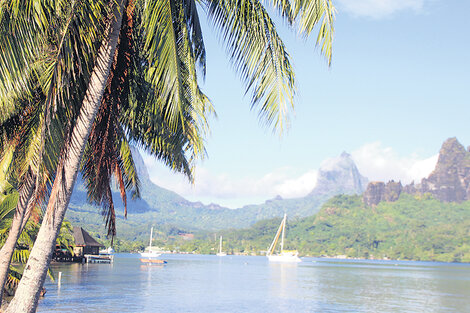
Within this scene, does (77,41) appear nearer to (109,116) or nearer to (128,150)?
(109,116)

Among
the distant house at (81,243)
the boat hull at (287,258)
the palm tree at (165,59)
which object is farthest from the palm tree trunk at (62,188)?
the boat hull at (287,258)

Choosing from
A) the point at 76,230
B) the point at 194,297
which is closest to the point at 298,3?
the point at 194,297

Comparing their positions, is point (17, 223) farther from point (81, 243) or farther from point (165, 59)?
point (81, 243)

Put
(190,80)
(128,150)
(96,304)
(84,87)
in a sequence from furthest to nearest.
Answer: (96,304) < (128,150) < (190,80) < (84,87)

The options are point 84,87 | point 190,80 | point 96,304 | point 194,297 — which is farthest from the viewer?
point 194,297

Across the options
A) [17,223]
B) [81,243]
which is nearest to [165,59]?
[17,223]

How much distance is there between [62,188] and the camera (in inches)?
287

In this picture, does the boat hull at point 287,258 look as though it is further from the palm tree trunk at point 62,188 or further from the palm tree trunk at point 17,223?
the palm tree trunk at point 62,188

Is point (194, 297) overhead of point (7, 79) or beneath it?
beneath

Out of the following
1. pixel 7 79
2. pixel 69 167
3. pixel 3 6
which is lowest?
pixel 69 167

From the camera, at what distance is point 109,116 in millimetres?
8688

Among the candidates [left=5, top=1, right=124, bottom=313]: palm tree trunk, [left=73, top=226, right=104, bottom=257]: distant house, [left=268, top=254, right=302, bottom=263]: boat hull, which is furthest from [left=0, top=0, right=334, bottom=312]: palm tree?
[left=268, top=254, right=302, bottom=263]: boat hull

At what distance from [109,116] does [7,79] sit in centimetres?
223

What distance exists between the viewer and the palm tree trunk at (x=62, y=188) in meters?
6.97
